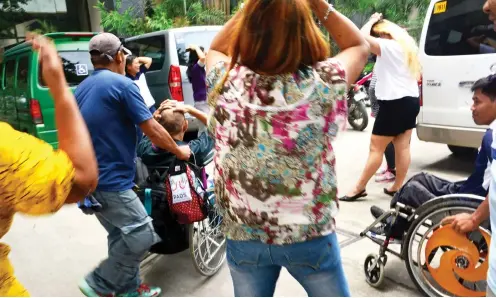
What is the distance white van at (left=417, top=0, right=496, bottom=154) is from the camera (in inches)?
185

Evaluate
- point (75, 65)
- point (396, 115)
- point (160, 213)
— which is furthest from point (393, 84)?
point (75, 65)

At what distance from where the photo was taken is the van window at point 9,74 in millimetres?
7121

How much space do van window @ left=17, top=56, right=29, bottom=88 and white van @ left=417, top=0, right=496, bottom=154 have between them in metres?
5.51

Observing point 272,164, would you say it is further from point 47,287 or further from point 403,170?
point 403,170

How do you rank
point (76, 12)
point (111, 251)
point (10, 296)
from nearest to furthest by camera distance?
point (10, 296)
point (111, 251)
point (76, 12)

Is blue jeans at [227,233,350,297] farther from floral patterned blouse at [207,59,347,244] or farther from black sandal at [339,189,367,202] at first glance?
black sandal at [339,189,367,202]

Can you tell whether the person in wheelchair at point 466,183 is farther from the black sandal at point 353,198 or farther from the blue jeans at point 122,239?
the blue jeans at point 122,239

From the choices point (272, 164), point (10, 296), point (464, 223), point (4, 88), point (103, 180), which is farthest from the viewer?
point (4, 88)

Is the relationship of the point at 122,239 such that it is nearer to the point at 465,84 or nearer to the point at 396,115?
the point at 396,115

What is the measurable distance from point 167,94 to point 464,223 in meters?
5.16

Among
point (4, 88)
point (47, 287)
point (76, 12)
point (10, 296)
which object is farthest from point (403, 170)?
point (76, 12)

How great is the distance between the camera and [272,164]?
1.46m

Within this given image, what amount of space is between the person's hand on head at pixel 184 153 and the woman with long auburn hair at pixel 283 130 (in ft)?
3.99

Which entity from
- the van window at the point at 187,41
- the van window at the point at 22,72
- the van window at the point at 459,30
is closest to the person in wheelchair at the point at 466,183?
the van window at the point at 459,30
